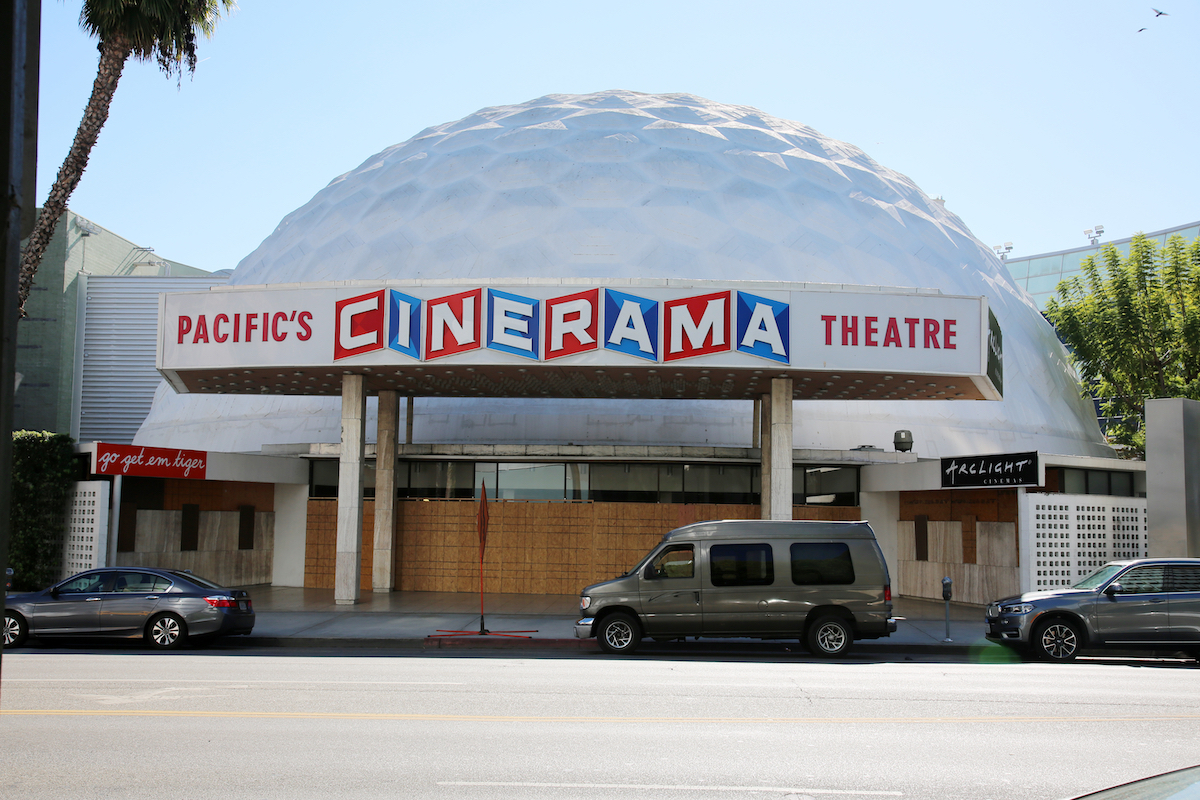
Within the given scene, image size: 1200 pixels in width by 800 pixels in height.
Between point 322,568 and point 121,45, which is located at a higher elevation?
point 121,45

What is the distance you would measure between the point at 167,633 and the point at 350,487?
17.7 ft

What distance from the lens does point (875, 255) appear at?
2538 cm

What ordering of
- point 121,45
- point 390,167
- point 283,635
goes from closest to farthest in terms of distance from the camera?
1. point 283,635
2. point 121,45
3. point 390,167

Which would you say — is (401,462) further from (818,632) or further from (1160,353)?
(1160,353)

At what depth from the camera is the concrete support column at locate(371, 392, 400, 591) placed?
72.3 ft

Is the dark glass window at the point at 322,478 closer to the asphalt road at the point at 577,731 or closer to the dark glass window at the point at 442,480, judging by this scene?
the dark glass window at the point at 442,480

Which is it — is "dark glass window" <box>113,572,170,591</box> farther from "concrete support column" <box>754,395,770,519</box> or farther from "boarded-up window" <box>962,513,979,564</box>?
"boarded-up window" <box>962,513,979,564</box>

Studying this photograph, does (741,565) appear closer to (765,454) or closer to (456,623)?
(456,623)

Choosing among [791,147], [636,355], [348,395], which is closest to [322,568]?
[348,395]

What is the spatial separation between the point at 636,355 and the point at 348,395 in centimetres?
605

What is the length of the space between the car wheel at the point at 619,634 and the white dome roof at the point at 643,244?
9.10 metres

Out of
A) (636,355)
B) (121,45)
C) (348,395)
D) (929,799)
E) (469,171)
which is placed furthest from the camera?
(469,171)

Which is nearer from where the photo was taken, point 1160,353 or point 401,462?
point 401,462

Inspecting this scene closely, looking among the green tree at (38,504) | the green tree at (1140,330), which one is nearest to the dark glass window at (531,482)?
the green tree at (38,504)
